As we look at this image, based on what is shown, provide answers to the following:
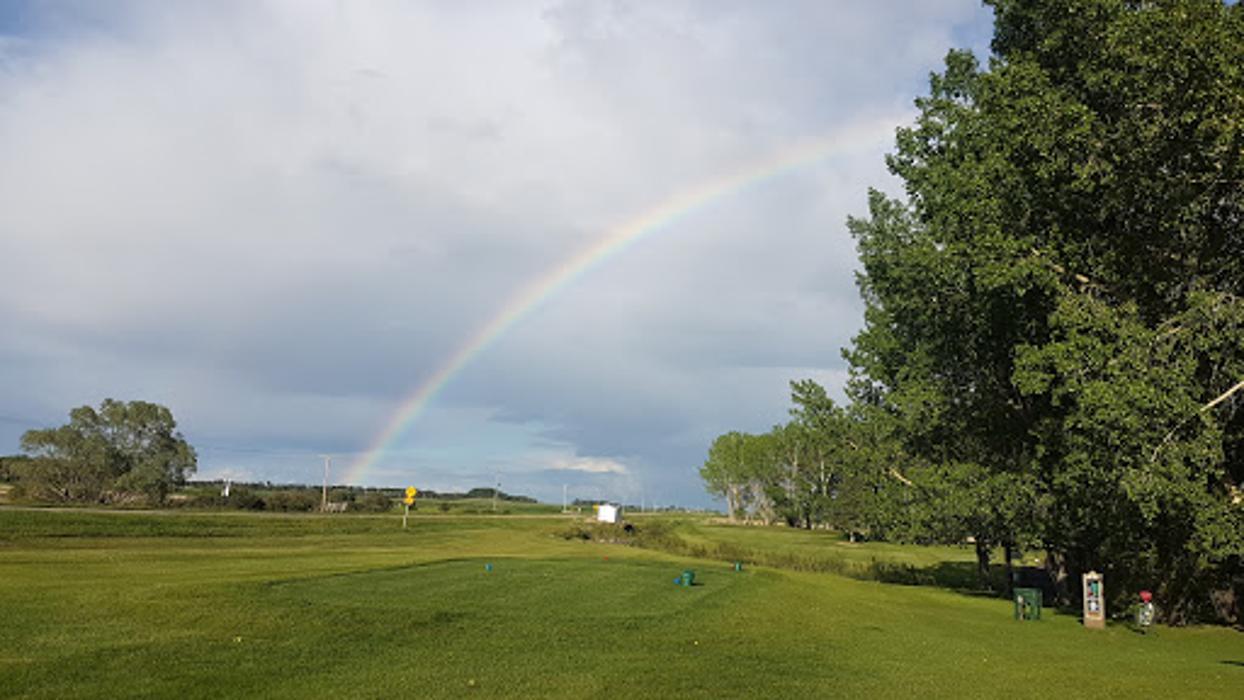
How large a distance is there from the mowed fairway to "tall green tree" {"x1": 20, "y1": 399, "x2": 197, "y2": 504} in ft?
247

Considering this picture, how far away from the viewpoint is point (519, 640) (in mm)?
16156

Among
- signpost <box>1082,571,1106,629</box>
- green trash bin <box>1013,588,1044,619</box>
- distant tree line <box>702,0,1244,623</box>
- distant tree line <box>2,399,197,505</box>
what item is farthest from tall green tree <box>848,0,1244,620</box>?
distant tree line <box>2,399,197,505</box>

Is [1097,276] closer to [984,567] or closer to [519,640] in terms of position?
[984,567]

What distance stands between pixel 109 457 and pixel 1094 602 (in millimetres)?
111604

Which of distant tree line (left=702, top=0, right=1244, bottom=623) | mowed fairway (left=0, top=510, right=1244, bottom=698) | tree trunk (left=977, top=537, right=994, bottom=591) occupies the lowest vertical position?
tree trunk (left=977, top=537, right=994, bottom=591)

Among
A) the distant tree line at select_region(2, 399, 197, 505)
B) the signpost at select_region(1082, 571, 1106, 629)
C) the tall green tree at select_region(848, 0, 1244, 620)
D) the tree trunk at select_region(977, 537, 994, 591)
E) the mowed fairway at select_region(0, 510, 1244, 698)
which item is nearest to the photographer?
the mowed fairway at select_region(0, 510, 1244, 698)

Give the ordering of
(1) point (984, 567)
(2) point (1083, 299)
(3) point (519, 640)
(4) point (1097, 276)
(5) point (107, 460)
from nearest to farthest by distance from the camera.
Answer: (3) point (519, 640) < (2) point (1083, 299) < (4) point (1097, 276) < (1) point (984, 567) < (5) point (107, 460)

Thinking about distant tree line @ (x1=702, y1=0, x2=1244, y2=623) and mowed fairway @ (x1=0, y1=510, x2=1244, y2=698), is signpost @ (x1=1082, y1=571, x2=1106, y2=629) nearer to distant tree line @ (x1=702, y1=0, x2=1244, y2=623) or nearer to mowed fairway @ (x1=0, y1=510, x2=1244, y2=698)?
mowed fairway @ (x1=0, y1=510, x2=1244, y2=698)

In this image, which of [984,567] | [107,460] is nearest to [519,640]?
[984,567]

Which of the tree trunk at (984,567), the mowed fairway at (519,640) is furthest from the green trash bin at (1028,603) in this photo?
the tree trunk at (984,567)

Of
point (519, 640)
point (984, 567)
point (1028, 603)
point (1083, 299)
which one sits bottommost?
point (984, 567)

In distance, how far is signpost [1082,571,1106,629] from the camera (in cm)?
2434

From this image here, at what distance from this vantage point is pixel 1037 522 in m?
28.9

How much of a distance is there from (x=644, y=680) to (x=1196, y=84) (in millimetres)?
20493
